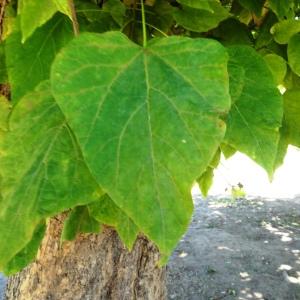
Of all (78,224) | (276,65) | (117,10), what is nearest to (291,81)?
(276,65)

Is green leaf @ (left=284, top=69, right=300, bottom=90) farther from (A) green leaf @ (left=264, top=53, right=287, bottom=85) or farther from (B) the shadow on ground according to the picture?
(B) the shadow on ground

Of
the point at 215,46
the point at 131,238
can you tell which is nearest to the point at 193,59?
the point at 215,46

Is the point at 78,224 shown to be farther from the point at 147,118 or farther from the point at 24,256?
the point at 147,118

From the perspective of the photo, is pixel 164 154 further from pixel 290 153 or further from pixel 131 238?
pixel 290 153

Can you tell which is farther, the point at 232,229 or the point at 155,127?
the point at 232,229

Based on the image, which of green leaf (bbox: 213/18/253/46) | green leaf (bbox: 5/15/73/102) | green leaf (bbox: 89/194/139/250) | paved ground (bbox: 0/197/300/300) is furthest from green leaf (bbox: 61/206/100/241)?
paved ground (bbox: 0/197/300/300)

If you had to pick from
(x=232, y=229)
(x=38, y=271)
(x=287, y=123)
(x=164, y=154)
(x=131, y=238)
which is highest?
(x=164, y=154)

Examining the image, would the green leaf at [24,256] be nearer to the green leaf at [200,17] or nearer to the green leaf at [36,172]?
the green leaf at [36,172]

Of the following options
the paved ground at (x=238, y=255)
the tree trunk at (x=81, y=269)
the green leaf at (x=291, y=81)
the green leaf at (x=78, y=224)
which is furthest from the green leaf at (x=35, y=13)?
the paved ground at (x=238, y=255)
